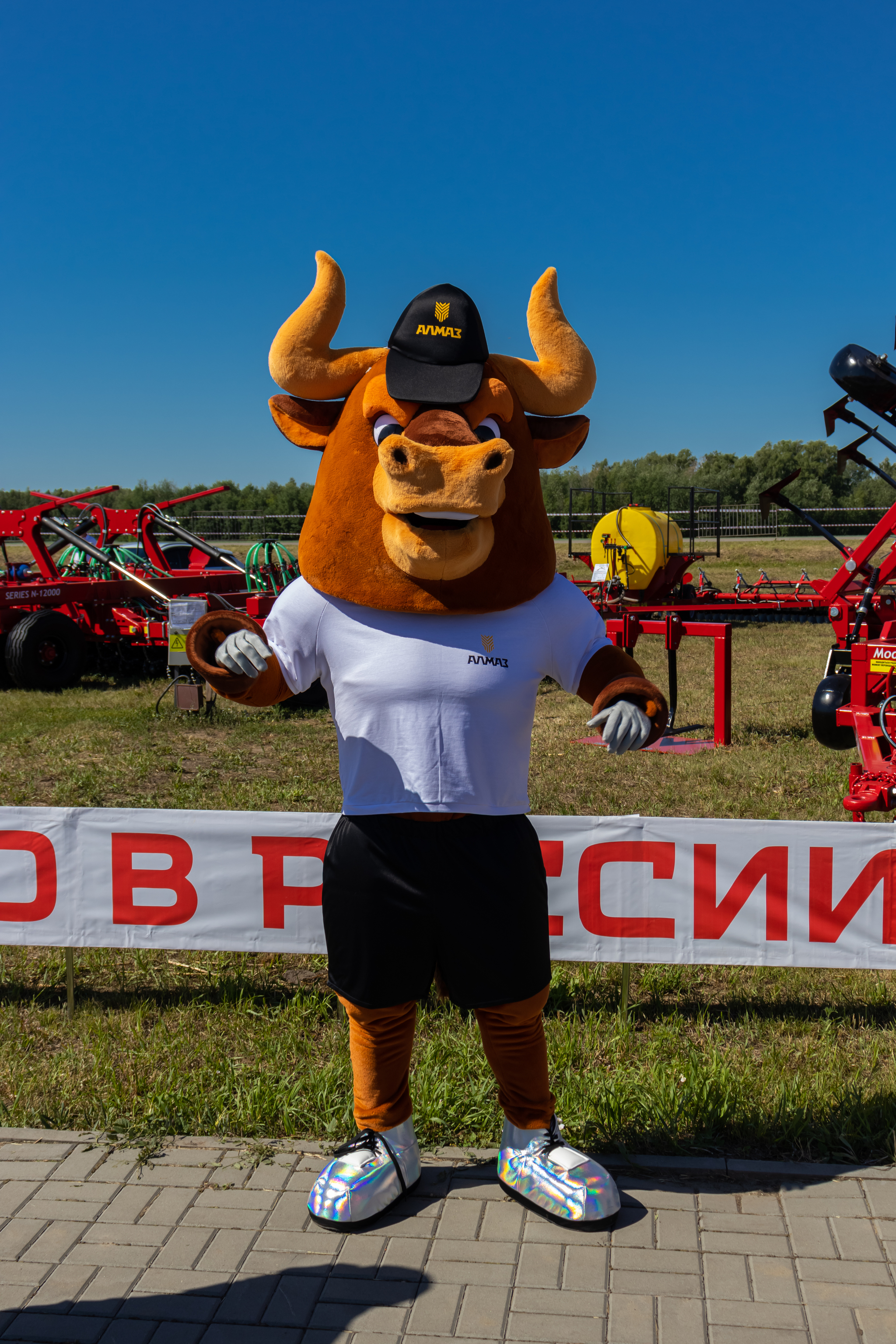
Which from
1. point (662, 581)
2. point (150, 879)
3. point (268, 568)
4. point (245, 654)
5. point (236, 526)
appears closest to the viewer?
point (245, 654)

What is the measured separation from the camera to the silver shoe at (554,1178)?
2.67 m

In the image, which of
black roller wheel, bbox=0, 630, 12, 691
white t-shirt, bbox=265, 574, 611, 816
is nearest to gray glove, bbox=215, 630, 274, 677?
white t-shirt, bbox=265, 574, 611, 816

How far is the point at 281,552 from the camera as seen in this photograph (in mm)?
13773

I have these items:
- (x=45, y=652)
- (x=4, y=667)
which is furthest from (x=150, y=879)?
(x=4, y=667)

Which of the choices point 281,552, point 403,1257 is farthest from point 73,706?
point 403,1257

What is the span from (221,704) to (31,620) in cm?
241

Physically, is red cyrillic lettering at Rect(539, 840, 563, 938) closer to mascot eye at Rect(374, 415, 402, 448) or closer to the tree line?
mascot eye at Rect(374, 415, 402, 448)

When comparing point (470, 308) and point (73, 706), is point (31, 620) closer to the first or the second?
point (73, 706)

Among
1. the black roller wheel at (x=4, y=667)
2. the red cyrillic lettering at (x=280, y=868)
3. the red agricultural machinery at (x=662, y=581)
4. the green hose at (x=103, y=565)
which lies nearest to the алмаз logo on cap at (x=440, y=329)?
the red cyrillic lettering at (x=280, y=868)

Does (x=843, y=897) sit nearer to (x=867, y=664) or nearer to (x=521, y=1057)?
(x=521, y=1057)

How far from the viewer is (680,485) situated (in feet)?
171

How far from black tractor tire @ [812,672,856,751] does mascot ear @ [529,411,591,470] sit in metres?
4.36

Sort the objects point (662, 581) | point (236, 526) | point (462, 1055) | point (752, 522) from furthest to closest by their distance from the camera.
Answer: point (236, 526)
point (752, 522)
point (662, 581)
point (462, 1055)

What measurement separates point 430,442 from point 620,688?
0.79m
